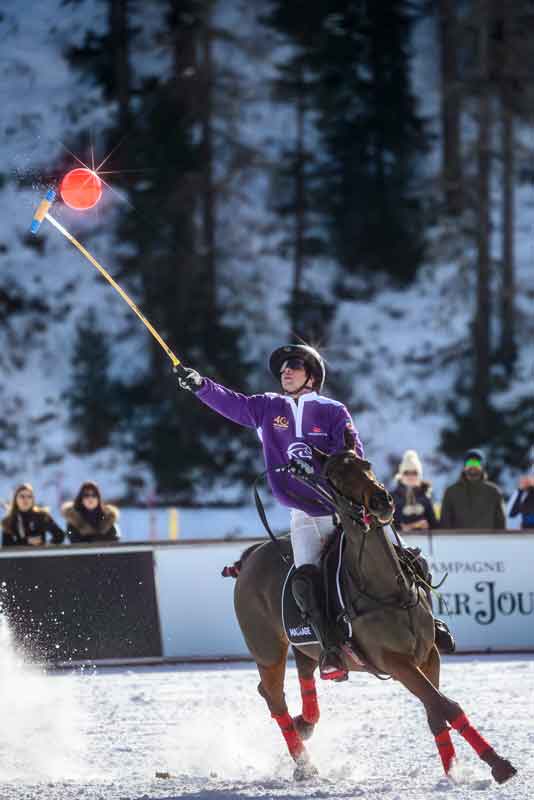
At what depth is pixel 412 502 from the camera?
13875mm

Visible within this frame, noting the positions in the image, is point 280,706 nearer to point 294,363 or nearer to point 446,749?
point 446,749

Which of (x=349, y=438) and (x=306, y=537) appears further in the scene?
(x=306, y=537)

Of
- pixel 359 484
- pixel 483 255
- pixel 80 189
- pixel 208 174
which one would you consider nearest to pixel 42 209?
pixel 80 189

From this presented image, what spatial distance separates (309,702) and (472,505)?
21.2 ft

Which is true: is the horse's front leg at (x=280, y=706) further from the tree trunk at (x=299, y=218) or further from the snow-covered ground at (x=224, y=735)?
the tree trunk at (x=299, y=218)

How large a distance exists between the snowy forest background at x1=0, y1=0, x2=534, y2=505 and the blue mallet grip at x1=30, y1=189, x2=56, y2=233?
2230 cm

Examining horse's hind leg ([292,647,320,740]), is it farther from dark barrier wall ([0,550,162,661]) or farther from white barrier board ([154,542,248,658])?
white barrier board ([154,542,248,658])

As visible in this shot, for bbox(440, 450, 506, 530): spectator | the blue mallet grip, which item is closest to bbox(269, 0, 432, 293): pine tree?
bbox(440, 450, 506, 530): spectator

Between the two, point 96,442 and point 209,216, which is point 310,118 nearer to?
point 209,216

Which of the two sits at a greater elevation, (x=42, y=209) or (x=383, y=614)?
(x=42, y=209)

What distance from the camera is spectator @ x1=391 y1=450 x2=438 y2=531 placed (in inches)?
541

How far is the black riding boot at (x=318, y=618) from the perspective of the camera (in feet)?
23.8

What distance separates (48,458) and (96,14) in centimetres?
1374

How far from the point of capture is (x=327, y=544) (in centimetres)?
762
